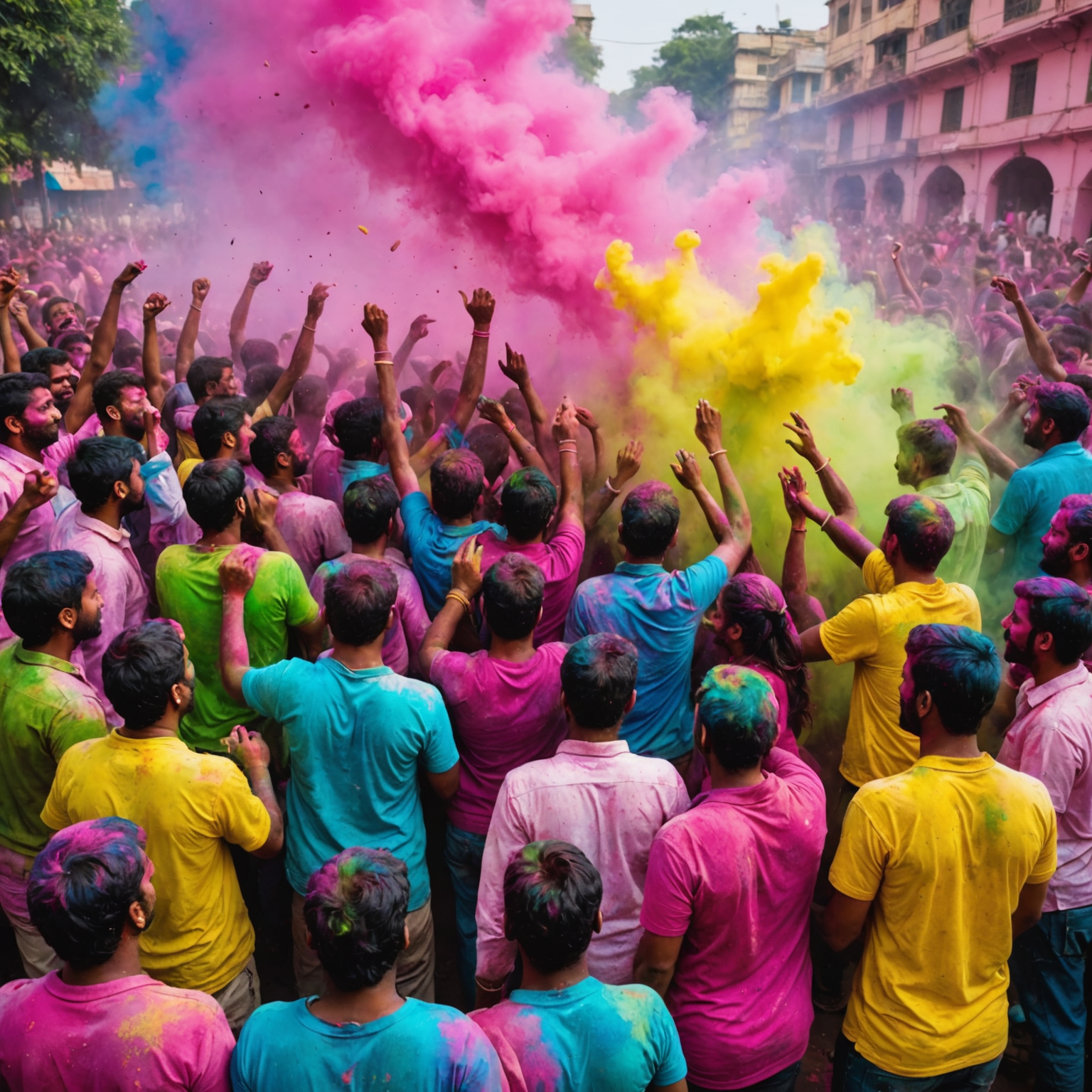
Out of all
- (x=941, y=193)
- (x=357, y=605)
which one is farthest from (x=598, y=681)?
(x=941, y=193)

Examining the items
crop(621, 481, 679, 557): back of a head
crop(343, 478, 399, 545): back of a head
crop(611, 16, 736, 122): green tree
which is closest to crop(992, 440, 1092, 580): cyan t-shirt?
crop(621, 481, 679, 557): back of a head

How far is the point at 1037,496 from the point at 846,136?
37.4 m

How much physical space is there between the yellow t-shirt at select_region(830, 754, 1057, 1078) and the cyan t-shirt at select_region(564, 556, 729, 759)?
1050 millimetres

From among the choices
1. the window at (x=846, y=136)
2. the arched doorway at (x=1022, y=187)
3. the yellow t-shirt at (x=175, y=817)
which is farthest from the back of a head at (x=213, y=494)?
the window at (x=846, y=136)

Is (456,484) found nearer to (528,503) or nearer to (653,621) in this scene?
(528,503)

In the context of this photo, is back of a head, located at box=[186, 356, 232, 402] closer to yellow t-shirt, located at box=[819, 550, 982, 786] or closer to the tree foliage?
yellow t-shirt, located at box=[819, 550, 982, 786]

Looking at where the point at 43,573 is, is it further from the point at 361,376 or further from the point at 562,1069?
the point at 361,376

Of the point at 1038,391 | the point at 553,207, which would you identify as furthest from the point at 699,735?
the point at 553,207

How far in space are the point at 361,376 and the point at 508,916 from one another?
20.1ft

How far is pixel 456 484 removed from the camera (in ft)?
11.9

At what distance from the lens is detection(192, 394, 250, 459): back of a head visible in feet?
13.4

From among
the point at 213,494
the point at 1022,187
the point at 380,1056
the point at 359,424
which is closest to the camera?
the point at 380,1056

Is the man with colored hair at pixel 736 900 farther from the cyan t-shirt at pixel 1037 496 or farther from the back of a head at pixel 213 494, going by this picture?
the cyan t-shirt at pixel 1037 496

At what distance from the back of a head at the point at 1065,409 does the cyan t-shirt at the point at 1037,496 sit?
2.6 inches
